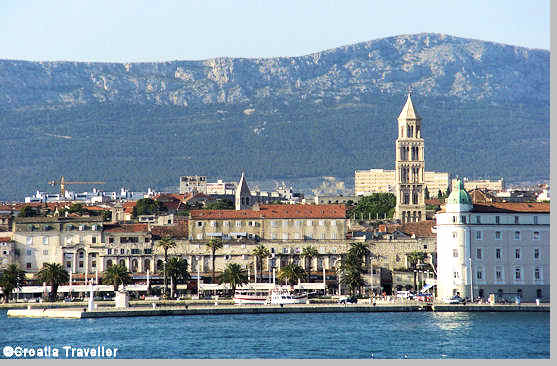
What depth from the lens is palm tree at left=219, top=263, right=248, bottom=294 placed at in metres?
119

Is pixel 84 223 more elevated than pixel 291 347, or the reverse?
pixel 84 223

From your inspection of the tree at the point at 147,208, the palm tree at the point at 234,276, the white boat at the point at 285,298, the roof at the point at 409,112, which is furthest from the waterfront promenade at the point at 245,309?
the roof at the point at 409,112

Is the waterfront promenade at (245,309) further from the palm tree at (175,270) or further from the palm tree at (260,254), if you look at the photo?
the palm tree at (260,254)

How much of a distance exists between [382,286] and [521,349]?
46.1 m

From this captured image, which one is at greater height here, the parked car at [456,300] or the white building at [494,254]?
the white building at [494,254]

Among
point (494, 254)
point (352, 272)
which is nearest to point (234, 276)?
point (352, 272)

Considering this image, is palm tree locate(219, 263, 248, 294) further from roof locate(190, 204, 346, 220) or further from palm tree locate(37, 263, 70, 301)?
roof locate(190, 204, 346, 220)

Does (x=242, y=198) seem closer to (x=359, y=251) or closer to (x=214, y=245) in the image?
(x=214, y=245)

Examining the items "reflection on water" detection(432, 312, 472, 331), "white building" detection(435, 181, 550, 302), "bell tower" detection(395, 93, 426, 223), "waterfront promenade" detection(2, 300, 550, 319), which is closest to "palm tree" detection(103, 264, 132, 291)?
"waterfront promenade" detection(2, 300, 550, 319)

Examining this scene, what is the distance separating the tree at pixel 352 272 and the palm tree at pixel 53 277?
20.9 meters

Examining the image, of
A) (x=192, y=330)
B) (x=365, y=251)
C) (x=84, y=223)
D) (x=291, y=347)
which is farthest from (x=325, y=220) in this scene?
(x=291, y=347)

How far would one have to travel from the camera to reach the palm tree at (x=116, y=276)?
11975 centimetres

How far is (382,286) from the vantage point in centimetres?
12625

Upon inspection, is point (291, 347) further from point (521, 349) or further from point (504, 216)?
point (504, 216)
